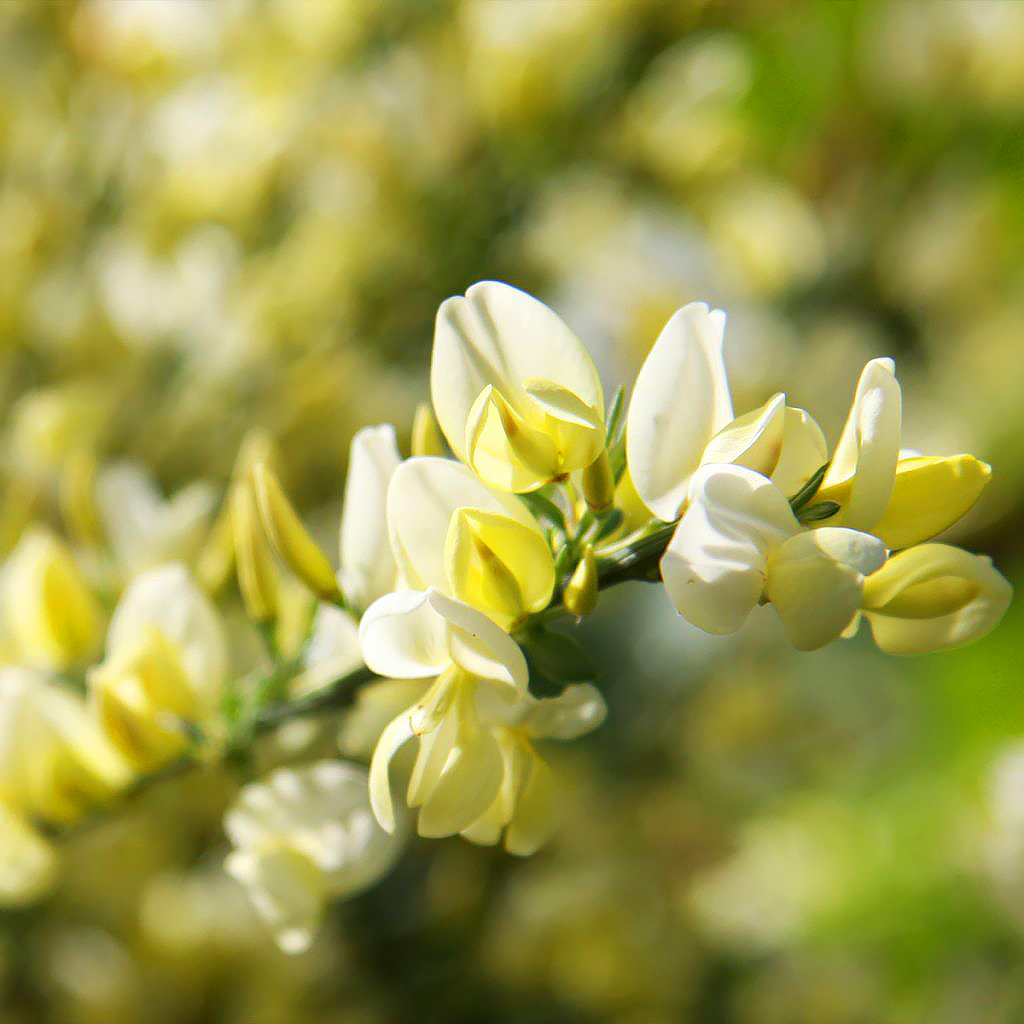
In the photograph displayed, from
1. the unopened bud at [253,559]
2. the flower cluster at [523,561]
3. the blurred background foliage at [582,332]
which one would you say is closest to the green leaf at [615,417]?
the flower cluster at [523,561]

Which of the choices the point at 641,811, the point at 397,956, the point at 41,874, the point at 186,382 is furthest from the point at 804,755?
the point at 41,874

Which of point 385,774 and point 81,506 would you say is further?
point 81,506

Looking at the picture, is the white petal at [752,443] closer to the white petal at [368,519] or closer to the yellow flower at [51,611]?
the white petal at [368,519]

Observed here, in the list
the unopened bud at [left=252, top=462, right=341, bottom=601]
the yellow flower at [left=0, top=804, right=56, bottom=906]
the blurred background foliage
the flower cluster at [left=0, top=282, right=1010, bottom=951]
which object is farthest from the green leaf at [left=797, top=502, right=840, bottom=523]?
the blurred background foliage

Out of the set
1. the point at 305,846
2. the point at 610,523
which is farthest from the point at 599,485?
the point at 305,846

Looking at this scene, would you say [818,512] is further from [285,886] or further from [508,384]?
[285,886]
